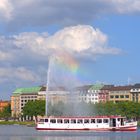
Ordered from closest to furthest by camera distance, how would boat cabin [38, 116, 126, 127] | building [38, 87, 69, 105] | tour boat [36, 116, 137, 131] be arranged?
building [38, 87, 69, 105], tour boat [36, 116, 137, 131], boat cabin [38, 116, 126, 127]

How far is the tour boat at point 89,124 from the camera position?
130750mm

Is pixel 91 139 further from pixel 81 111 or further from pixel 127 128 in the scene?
pixel 81 111

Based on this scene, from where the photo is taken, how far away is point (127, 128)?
130875mm

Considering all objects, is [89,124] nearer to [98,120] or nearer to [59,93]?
[98,120]

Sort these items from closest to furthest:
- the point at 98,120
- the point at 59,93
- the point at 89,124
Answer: the point at 59,93 < the point at 89,124 < the point at 98,120

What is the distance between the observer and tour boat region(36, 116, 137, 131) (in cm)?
13075

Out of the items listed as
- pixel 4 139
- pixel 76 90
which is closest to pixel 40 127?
pixel 76 90

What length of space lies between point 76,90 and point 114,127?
12.7 metres

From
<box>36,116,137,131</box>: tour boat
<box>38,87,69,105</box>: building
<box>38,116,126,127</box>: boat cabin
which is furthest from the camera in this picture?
<box>38,116,126,127</box>: boat cabin

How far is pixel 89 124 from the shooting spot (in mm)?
131000

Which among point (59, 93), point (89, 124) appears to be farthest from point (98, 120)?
point (59, 93)

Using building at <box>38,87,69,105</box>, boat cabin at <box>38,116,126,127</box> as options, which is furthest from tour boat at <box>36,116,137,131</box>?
building at <box>38,87,69,105</box>

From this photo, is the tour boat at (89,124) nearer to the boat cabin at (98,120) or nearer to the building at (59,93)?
the boat cabin at (98,120)

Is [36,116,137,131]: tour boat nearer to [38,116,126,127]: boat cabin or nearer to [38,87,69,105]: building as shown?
[38,116,126,127]: boat cabin
